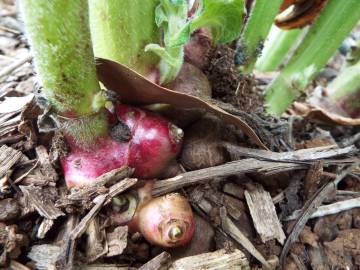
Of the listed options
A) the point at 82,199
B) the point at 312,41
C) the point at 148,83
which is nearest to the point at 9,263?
the point at 82,199

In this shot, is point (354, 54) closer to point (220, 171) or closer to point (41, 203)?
point (220, 171)

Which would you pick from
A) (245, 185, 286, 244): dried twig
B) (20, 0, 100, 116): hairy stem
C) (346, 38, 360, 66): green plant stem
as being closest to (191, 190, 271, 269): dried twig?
(245, 185, 286, 244): dried twig

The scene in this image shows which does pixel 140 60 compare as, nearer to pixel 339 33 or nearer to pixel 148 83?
pixel 148 83

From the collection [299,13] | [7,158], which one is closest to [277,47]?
[299,13]

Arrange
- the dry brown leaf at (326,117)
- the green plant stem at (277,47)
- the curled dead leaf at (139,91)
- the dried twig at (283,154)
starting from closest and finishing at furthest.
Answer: the curled dead leaf at (139,91) → the dried twig at (283,154) → the dry brown leaf at (326,117) → the green plant stem at (277,47)

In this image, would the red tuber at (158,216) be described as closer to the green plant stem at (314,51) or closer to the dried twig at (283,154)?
the dried twig at (283,154)

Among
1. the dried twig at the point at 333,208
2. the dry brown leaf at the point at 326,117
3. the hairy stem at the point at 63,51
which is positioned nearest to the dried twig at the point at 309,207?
the dried twig at the point at 333,208
